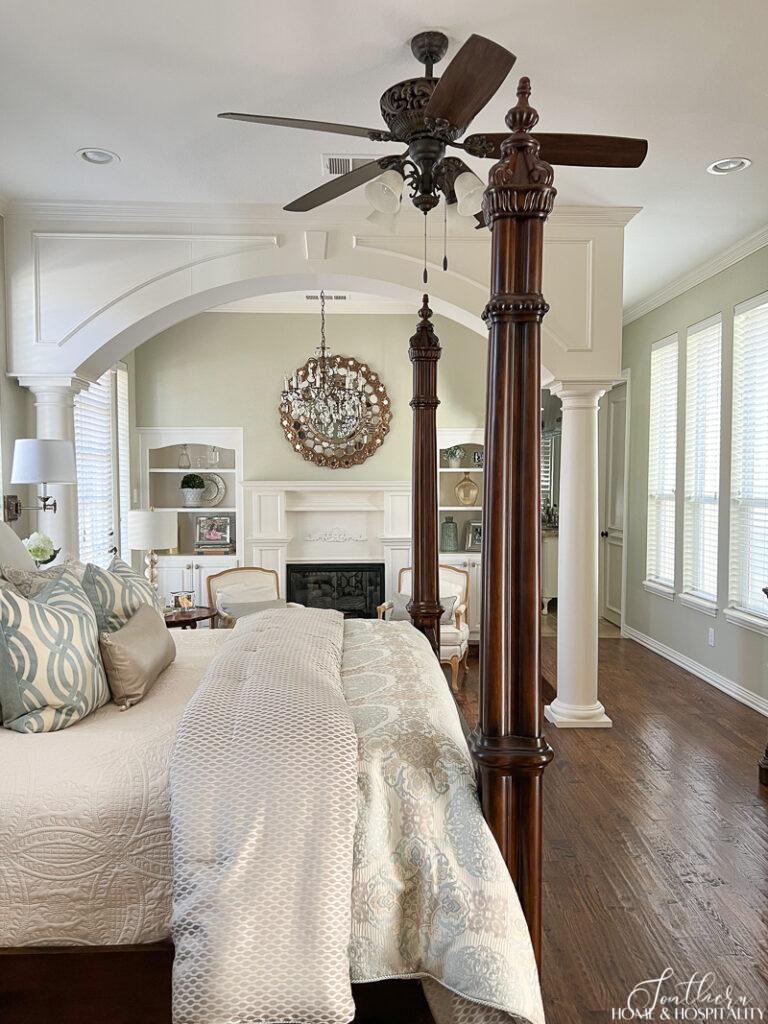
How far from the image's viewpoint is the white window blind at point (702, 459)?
523cm

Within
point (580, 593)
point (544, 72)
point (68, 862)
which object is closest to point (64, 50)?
point (544, 72)

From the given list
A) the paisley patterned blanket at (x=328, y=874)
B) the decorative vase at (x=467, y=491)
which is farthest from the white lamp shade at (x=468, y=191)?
the decorative vase at (x=467, y=491)

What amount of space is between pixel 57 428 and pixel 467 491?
11.6ft

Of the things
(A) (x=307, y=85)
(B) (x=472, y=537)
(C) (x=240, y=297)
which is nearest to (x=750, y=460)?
(B) (x=472, y=537)

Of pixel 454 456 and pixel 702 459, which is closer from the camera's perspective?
pixel 702 459

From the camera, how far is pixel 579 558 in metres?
4.21

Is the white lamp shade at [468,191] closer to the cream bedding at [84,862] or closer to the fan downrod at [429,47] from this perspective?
the fan downrod at [429,47]

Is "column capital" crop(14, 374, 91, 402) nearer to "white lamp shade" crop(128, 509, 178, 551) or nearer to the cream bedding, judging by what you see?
"white lamp shade" crop(128, 509, 178, 551)

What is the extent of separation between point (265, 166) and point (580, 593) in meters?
2.84

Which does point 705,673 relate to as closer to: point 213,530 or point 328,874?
point 213,530

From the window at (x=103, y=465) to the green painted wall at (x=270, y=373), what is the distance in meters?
0.44

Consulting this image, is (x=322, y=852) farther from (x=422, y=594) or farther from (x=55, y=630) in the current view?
(x=422, y=594)

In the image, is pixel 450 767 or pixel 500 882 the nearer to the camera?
pixel 500 882

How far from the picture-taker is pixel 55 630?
6.49 ft
